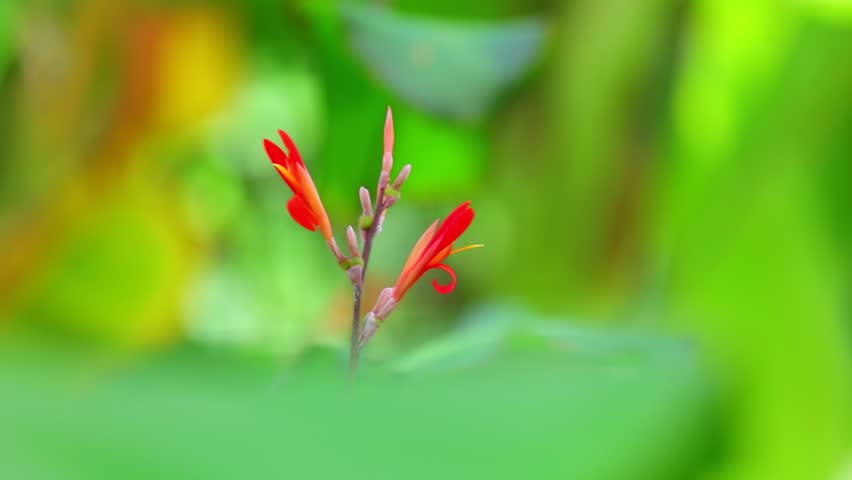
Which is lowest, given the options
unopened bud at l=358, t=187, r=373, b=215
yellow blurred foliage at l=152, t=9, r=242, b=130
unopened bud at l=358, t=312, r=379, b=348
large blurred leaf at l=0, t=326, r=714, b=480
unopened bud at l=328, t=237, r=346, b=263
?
large blurred leaf at l=0, t=326, r=714, b=480

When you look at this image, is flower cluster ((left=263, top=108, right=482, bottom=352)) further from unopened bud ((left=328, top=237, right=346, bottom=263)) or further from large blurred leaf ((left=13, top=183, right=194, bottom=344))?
large blurred leaf ((left=13, top=183, right=194, bottom=344))

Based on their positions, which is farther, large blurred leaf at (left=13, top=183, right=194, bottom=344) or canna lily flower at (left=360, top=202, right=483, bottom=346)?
large blurred leaf at (left=13, top=183, right=194, bottom=344)

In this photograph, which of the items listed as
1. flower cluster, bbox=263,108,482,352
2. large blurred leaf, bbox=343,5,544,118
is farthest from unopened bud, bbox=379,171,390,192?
large blurred leaf, bbox=343,5,544,118

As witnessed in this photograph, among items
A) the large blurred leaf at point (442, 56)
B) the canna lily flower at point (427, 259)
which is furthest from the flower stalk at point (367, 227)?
the large blurred leaf at point (442, 56)

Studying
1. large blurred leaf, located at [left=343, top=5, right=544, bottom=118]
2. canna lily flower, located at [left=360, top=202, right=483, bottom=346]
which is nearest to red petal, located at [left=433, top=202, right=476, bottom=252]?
canna lily flower, located at [left=360, top=202, right=483, bottom=346]

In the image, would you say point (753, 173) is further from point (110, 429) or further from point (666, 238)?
point (110, 429)

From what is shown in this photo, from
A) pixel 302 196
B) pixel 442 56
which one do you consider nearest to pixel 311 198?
pixel 302 196

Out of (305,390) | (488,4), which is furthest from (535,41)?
(305,390)

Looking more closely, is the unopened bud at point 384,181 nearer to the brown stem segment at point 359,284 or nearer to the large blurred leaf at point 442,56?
the brown stem segment at point 359,284

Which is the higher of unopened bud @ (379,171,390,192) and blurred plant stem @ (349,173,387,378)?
unopened bud @ (379,171,390,192)
